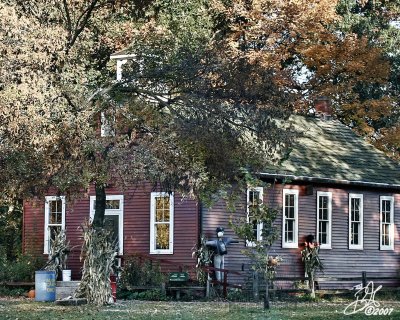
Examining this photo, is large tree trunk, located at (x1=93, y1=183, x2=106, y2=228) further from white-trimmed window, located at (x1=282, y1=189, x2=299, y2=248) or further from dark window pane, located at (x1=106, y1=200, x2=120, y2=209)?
white-trimmed window, located at (x1=282, y1=189, x2=299, y2=248)

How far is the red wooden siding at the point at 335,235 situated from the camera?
1385 inches

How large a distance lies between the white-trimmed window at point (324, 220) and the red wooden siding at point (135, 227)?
19.2 ft

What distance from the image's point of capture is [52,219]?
38062 mm

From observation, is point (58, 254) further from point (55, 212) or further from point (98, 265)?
point (98, 265)

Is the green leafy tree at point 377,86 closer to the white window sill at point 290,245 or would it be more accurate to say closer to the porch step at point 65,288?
the white window sill at point 290,245

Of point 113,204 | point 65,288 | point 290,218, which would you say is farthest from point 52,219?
point 290,218

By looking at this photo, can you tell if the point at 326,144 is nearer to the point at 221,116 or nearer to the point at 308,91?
the point at 308,91

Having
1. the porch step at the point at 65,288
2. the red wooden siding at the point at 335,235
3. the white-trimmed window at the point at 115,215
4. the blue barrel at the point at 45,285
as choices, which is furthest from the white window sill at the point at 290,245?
the blue barrel at the point at 45,285

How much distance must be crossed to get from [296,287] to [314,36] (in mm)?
15333

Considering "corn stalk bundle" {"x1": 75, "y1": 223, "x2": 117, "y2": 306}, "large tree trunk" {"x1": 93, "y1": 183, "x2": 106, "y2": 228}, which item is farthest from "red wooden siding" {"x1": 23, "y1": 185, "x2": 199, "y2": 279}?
"corn stalk bundle" {"x1": 75, "y1": 223, "x2": 117, "y2": 306}

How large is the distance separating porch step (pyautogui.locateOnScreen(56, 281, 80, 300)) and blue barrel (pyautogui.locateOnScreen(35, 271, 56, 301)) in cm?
54

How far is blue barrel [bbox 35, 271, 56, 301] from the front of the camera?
3170cm

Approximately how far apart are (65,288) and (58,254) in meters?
2.49

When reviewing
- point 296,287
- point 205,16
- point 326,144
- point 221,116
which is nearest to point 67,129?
point 221,116
